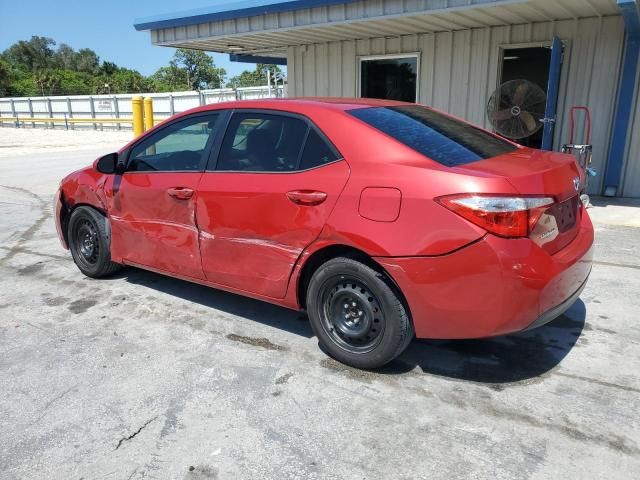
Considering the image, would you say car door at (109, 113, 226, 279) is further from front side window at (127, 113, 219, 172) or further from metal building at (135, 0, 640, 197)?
metal building at (135, 0, 640, 197)

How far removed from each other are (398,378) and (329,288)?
68 centimetres

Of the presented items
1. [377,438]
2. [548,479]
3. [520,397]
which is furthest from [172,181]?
[548,479]

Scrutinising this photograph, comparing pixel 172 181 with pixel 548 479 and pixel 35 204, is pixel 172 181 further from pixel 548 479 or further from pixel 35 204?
pixel 35 204

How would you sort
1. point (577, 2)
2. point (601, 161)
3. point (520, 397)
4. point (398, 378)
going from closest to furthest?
1. point (520, 397)
2. point (398, 378)
3. point (577, 2)
4. point (601, 161)

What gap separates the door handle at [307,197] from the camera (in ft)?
10.5

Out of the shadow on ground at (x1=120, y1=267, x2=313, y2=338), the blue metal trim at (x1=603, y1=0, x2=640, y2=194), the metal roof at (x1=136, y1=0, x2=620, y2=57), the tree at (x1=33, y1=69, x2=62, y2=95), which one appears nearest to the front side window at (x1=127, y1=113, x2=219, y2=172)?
the shadow on ground at (x1=120, y1=267, x2=313, y2=338)

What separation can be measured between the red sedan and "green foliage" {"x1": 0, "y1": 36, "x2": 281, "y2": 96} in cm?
3504

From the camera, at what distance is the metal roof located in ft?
24.4

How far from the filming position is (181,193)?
396 centimetres

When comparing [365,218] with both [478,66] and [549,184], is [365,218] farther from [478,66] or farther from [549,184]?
[478,66]

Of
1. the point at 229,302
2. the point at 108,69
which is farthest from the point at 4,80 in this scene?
the point at 229,302

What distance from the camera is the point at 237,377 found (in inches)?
127

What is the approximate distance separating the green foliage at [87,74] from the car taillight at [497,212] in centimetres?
3672

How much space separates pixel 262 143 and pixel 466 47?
7099 millimetres
